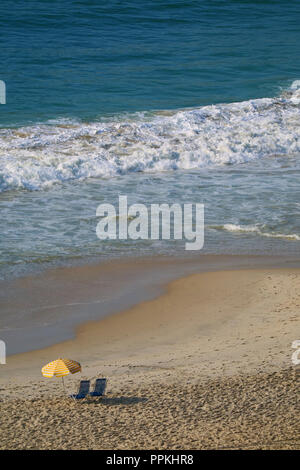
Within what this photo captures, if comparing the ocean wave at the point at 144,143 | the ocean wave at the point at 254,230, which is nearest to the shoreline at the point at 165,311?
the ocean wave at the point at 254,230

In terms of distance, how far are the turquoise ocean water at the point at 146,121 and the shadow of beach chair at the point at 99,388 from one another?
3.42m

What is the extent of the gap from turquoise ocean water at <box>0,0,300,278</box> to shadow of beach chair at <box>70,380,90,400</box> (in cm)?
341

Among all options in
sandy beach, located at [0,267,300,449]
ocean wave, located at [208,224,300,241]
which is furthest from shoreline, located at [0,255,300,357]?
ocean wave, located at [208,224,300,241]

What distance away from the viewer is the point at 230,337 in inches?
345

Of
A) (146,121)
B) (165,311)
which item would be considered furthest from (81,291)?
(146,121)

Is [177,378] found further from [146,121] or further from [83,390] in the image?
[146,121]

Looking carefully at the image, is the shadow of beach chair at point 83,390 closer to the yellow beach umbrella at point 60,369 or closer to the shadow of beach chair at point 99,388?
the shadow of beach chair at point 99,388

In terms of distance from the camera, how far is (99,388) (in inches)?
297

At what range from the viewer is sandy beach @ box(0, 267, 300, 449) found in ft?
21.9

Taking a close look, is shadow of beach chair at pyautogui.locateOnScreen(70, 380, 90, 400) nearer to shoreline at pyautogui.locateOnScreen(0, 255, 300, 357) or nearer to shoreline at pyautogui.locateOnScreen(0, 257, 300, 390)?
shoreline at pyautogui.locateOnScreen(0, 257, 300, 390)

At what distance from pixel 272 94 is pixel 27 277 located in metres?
15.4

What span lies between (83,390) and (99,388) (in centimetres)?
18

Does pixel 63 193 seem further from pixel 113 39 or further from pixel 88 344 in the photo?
pixel 113 39

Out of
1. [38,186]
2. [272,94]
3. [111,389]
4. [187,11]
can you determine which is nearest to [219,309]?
[111,389]
